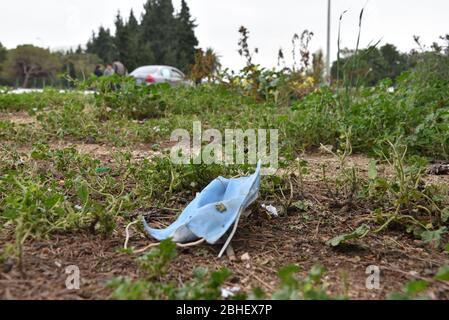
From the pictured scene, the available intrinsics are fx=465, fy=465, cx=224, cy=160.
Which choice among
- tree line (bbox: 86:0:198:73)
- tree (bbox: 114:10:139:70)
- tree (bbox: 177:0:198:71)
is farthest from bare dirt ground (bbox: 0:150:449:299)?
tree (bbox: 177:0:198:71)

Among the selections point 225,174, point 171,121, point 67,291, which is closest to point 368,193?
point 225,174

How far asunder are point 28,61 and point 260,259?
4249 centimetres

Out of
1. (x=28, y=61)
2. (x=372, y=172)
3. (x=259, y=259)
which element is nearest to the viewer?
(x=259, y=259)

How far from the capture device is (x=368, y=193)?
2.13 meters

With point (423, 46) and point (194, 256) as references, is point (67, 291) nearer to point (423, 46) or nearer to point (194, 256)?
point (194, 256)

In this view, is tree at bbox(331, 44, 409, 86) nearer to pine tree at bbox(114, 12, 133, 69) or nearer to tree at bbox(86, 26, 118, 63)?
pine tree at bbox(114, 12, 133, 69)

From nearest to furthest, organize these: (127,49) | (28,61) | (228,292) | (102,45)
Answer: (228,292) → (127,49) → (28,61) → (102,45)

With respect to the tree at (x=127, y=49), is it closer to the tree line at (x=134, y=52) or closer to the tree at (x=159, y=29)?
the tree line at (x=134, y=52)

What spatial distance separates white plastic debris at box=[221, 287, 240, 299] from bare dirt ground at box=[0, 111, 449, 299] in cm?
3

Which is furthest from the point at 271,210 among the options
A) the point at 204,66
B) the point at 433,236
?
the point at 204,66

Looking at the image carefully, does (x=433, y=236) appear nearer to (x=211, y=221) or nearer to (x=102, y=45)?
(x=211, y=221)

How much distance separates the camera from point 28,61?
39625 millimetres

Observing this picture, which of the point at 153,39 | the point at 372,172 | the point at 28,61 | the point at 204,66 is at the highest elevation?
the point at 153,39

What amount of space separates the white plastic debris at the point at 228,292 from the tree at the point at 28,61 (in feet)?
132
